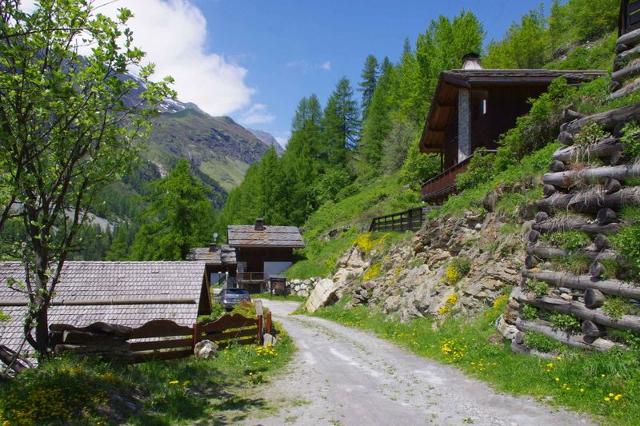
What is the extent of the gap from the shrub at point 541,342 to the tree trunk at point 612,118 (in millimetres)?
5071

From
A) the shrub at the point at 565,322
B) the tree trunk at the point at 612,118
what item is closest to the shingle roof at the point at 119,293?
the shrub at the point at 565,322

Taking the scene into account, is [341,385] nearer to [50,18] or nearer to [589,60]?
[50,18]

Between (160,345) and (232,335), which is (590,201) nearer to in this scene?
(232,335)

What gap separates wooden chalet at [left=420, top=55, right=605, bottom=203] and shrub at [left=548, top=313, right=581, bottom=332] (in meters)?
15.3

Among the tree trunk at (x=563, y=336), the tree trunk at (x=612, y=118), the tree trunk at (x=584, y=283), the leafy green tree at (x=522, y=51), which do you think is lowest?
the tree trunk at (x=563, y=336)

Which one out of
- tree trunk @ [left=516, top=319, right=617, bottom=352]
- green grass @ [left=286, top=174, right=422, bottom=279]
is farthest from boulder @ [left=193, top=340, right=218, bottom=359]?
green grass @ [left=286, top=174, right=422, bottom=279]

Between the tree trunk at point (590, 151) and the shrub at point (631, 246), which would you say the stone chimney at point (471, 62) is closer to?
the tree trunk at point (590, 151)

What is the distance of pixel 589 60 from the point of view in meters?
41.2

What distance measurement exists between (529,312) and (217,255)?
54.3 m

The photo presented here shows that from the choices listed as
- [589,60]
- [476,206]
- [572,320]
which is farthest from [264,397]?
[589,60]

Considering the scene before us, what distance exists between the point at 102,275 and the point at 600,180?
16.1 metres

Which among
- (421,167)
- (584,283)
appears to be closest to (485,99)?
(421,167)

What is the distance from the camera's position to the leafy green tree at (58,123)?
25.9ft

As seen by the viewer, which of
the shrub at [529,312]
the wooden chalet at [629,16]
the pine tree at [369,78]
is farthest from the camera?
the pine tree at [369,78]
